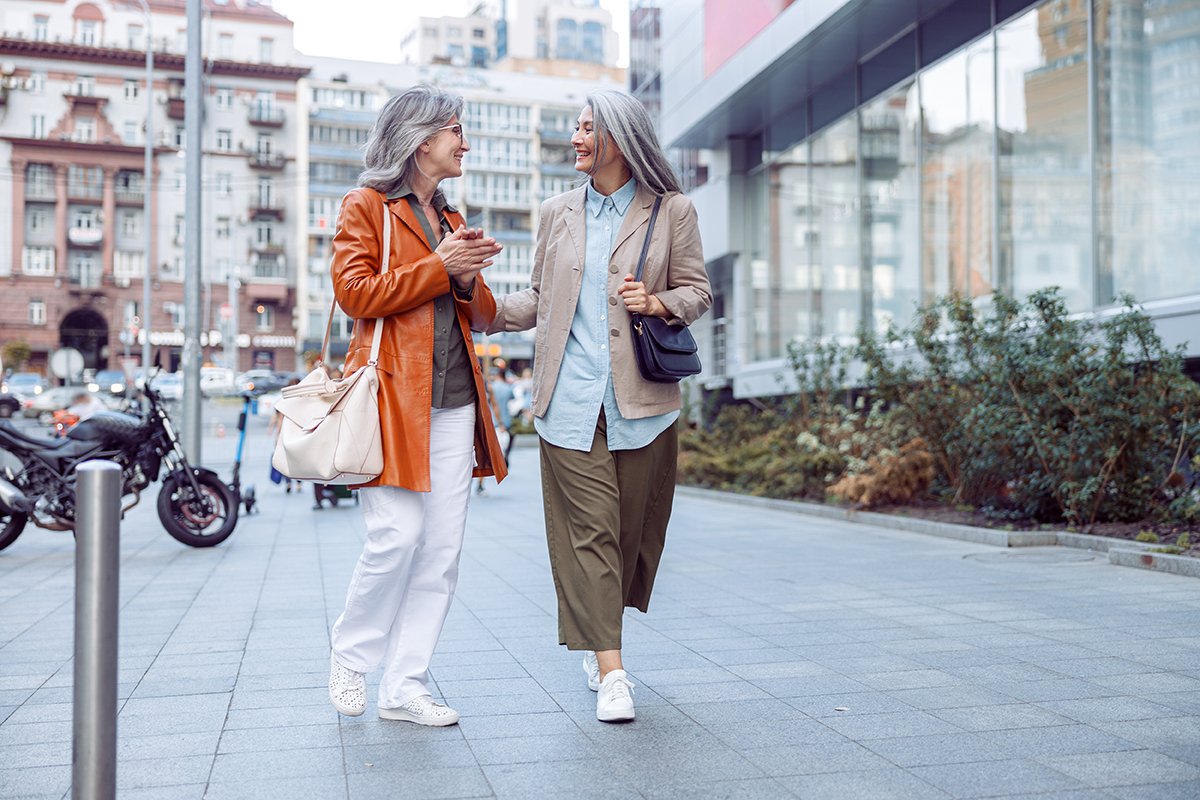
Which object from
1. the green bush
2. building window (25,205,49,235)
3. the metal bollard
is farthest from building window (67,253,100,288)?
the metal bollard

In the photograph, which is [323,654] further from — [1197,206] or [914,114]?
[914,114]

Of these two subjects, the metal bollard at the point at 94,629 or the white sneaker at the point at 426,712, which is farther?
the white sneaker at the point at 426,712

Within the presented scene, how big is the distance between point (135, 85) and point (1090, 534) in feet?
219

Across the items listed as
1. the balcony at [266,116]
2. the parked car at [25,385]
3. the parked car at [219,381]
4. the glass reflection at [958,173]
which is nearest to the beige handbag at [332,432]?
the glass reflection at [958,173]

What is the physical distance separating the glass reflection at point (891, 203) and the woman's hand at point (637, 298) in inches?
492

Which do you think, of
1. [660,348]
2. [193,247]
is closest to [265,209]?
[193,247]

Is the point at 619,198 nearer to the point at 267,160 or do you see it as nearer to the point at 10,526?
the point at 10,526

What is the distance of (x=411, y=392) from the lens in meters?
3.67

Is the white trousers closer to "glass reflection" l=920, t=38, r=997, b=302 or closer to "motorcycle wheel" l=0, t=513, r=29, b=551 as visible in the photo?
"motorcycle wheel" l=0, t=513, r=29, b=551

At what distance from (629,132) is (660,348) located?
739 mm

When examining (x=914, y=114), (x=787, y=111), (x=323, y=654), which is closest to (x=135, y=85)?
(x=787, y=111)

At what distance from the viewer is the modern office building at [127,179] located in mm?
63375

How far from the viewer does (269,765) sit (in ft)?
10.9

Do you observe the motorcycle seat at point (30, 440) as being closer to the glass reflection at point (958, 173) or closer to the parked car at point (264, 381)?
the glass reflection at point (958, 173)
